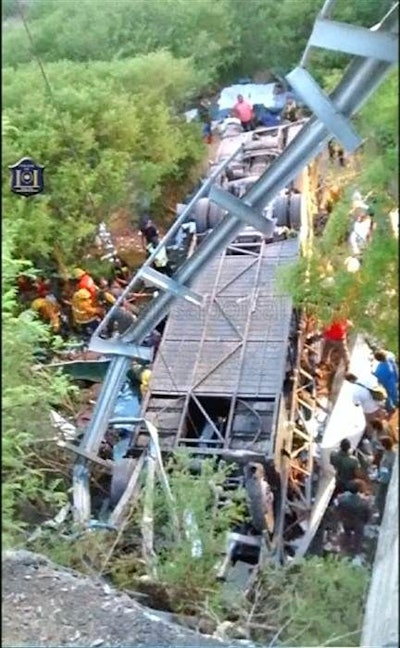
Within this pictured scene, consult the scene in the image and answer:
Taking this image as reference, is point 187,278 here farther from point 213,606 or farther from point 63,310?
point 63,310

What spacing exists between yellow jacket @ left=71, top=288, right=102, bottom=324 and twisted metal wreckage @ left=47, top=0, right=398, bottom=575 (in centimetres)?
116

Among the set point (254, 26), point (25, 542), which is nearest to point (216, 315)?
point (25, 542)

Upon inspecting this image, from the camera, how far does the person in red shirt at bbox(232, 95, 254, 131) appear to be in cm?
1370

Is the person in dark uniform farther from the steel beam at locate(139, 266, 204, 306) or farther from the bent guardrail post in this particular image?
the steel beam at locate(139, 266, 204, 306)

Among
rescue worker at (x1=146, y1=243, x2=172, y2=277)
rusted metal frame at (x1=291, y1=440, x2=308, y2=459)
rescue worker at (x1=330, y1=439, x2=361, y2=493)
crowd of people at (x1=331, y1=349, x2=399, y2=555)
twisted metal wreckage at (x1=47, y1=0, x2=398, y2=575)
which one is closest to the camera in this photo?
twisted metal wreckage at (x1=47, y1=0, x2=398, y2=575)

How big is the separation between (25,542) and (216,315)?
3200 millimetres

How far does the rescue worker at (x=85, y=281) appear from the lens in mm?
10672

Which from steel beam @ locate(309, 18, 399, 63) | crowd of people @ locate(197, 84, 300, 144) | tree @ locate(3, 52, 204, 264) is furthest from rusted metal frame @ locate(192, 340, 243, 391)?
crowd of people @ locate(197, 84, 300, 144)

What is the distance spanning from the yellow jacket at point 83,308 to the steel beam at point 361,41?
5683 mm

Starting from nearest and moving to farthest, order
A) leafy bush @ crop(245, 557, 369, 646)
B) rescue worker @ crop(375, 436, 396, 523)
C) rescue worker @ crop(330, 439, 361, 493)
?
leafy bush @ crop(245, 557, 369, 646), rescue worker @ crop(375, 436, 396, 523), rescue worker @ crop(330, 439, 361, 493)

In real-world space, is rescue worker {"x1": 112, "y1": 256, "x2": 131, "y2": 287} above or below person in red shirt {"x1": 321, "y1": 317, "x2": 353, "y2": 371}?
above

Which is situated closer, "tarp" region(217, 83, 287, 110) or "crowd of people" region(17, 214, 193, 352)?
"crowd of people" region(17, 214, 193, 352)

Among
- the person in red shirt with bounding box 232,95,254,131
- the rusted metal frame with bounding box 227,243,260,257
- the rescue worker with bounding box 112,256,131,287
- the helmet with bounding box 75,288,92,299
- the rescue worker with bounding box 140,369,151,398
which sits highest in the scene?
the person in red shirt with bounding box 232,95,254,131

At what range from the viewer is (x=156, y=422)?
8688 millimetres
